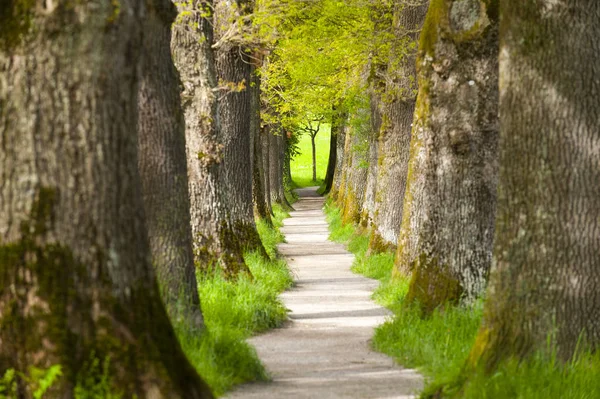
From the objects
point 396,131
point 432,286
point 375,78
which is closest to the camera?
point 432,286

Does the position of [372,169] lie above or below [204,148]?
below

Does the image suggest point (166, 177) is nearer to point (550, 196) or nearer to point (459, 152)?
point (459, 152)

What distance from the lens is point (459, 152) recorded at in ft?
41.2

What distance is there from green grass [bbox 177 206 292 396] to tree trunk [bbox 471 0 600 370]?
2.13 meters

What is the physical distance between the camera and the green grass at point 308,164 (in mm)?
96938

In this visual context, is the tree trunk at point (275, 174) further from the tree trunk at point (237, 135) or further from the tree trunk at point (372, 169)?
the tree trunk at point (237, 135)

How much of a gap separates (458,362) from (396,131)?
13.7 meters

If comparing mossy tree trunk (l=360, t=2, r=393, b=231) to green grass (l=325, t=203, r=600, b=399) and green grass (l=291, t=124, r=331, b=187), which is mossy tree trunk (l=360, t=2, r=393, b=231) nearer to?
green grass (l=325, t=203, r=600, b=399)

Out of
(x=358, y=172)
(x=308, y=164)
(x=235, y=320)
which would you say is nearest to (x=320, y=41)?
(x=235, y=320)

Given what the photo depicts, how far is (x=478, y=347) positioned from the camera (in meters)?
7.98

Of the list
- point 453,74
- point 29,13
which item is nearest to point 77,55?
point 29,13

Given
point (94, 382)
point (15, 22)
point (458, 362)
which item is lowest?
point (458, 362)

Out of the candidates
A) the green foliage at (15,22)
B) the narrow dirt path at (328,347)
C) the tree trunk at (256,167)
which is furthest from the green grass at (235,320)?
the tree trunk at (256,167)

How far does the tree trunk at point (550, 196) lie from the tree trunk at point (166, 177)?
367 cm
